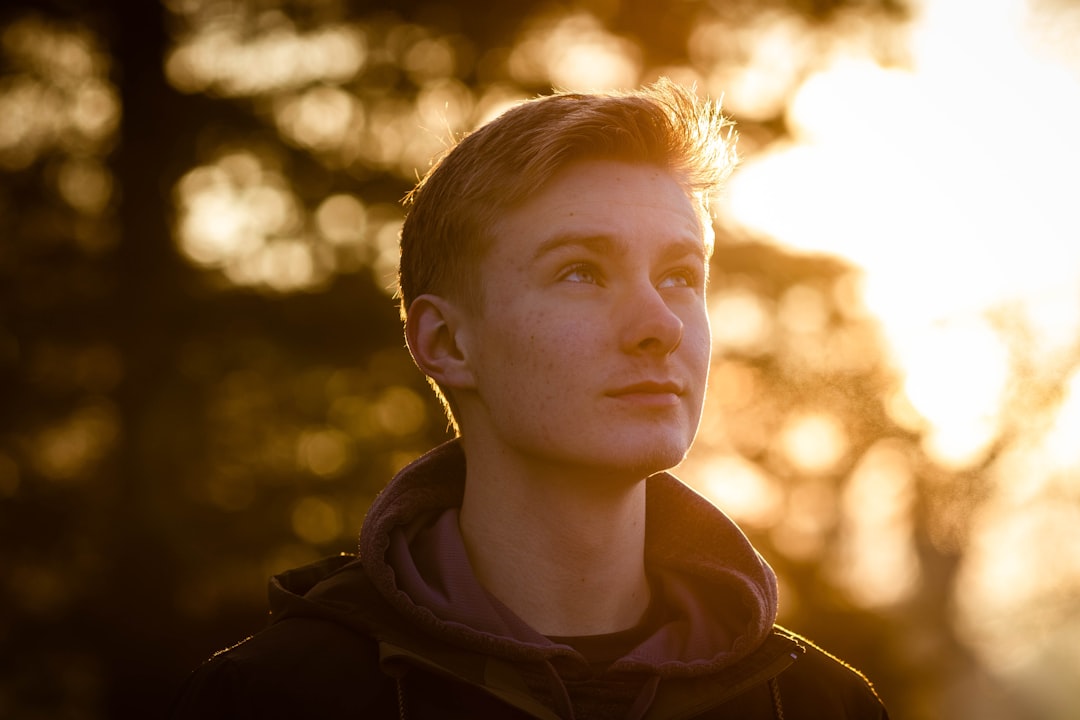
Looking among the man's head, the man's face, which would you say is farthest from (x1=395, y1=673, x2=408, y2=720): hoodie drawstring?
the man's head

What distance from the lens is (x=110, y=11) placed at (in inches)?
526

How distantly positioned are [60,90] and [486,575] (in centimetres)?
1193

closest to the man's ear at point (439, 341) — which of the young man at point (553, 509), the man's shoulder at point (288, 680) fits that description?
the young man at point (553, 509)

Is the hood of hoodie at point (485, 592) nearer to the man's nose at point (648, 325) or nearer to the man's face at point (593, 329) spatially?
the man's face at point (593, 329)

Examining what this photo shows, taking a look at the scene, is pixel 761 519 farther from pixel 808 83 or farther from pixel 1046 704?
pixel 1046 704

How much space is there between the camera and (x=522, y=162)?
11.5 feet

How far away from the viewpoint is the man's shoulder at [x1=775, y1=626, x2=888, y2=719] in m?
3.50

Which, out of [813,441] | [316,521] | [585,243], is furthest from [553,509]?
[813,441]

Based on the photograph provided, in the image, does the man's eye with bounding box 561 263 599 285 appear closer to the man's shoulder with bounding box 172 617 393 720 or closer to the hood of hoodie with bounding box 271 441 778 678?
the hood of hoodie with bounding box 271 441 778 678

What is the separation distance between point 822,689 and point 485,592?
1.14 metres

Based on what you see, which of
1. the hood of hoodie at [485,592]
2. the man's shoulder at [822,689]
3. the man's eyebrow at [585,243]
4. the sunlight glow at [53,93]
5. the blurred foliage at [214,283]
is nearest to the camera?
the hood of hoodie at [485,592]

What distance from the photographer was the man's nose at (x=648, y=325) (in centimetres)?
325

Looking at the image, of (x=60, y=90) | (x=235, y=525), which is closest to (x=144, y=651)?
(x=235, y=525)

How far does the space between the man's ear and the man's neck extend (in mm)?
348
